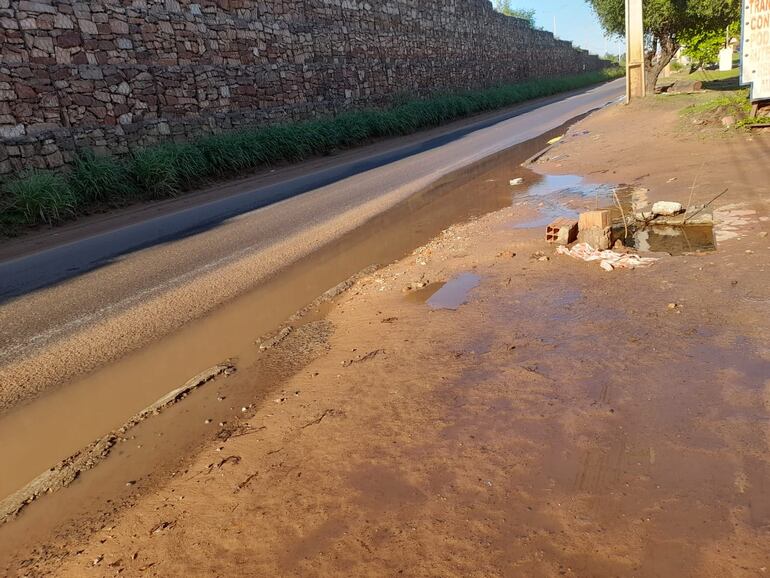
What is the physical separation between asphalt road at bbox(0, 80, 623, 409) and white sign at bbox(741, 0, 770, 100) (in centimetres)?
632

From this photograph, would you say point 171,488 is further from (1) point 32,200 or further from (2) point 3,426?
(1) point 32,200

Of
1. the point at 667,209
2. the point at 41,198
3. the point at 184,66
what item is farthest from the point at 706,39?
the point at 41,198

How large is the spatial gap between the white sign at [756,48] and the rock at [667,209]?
6031 millimetres

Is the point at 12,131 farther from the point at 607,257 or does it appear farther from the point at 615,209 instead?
the point at 607,257

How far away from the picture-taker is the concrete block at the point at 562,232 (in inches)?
237

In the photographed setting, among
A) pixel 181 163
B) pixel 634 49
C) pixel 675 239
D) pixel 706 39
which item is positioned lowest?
pixel 675 239

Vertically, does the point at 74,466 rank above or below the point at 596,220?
below

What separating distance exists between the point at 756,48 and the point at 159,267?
1146 cm

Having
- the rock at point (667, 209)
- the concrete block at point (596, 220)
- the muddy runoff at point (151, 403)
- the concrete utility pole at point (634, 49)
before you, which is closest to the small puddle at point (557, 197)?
the rock at point (667, 209)

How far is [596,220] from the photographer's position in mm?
5805

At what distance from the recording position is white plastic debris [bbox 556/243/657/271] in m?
5.25

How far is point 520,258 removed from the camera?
19.7 feet

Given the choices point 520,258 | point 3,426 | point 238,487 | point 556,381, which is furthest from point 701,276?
point 3,426

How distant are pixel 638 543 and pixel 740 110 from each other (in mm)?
12431
